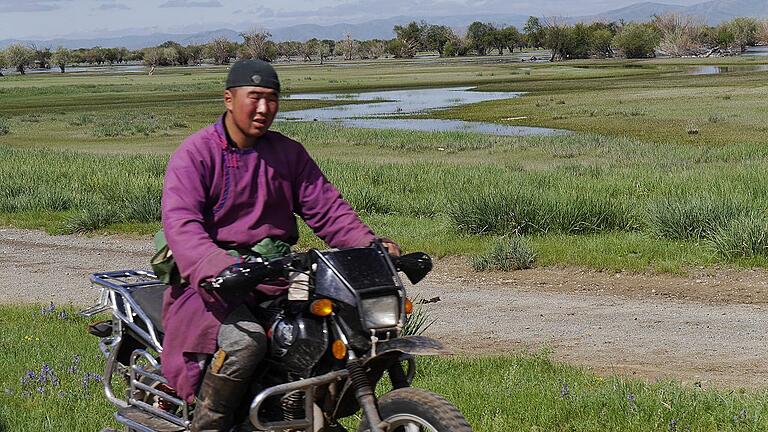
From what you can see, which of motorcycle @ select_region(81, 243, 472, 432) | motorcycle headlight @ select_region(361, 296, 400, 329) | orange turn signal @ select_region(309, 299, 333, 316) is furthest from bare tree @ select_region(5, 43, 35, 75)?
motorcycle headlight @ select_region(361, 296, 400, 329)

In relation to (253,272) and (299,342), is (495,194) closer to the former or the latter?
(299,342)

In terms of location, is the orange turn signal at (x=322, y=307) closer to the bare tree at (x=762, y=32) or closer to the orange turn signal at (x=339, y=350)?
the orange turn signal at (x=339, y=350)

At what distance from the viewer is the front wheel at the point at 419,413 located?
398 cm

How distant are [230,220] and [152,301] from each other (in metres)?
0.81

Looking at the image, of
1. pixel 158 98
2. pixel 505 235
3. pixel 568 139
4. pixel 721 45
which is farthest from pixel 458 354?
pixel 721 45

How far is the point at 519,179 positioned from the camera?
20156 mm

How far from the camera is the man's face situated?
14.8 ft

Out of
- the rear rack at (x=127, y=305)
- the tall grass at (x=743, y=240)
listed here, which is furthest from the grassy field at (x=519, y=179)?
the rear rack at (x=127, y=305)

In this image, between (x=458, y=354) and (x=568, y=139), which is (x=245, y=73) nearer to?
(x=458, y=354)

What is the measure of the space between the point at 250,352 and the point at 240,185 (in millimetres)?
740

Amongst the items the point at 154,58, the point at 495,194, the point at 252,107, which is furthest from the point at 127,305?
the point at 154,58

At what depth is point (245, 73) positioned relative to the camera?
4.51m

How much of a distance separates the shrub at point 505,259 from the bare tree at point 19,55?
165m

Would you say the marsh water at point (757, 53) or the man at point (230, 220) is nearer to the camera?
the man at point (230, 220)
